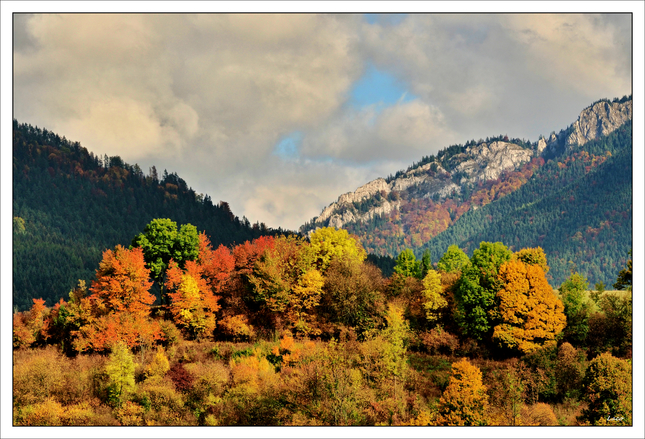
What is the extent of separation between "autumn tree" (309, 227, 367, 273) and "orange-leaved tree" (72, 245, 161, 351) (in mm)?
23559

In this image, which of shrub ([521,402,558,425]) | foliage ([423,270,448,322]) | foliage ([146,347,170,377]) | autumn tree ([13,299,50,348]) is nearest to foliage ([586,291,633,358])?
shrub ([521,402,558,425])

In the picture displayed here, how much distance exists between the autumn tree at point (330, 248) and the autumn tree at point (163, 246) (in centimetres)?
1729

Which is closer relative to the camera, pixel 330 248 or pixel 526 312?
pixel 526 312

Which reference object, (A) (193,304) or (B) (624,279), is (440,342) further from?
(A) (193,304)

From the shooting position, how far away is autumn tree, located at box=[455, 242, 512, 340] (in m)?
70.4

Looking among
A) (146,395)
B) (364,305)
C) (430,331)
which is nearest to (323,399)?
(146,395)

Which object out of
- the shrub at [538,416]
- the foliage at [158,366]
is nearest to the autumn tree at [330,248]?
the foliage at [158,366]

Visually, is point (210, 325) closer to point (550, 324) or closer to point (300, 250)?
point (300, 250)

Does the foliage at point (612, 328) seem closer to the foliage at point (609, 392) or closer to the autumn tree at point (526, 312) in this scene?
the autumn tree at point (526, 312)

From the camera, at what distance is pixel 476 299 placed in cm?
7162

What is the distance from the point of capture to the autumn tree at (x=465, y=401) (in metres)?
45.4

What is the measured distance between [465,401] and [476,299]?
1042 inches

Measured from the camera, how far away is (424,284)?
76875 millimetres

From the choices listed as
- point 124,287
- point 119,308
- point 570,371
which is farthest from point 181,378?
point 570,371
